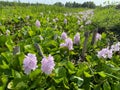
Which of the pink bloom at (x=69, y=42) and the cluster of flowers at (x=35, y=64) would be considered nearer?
the cluster of flowers at (x=35, y=64)

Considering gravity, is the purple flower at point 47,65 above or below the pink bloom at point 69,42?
above

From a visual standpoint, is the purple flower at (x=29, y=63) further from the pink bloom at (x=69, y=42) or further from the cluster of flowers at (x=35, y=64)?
the pink bloom at (x=69, y=42)

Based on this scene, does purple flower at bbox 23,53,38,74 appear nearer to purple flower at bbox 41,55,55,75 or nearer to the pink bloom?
purple flower at bbox 41,55,55,75

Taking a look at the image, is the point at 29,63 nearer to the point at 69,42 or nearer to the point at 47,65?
the point at 47,65

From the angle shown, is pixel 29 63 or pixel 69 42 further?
pixel 69 42

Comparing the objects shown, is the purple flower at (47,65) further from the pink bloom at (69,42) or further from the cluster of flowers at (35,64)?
the pink bloom at (69,42)

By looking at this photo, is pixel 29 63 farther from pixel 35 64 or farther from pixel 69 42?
pixel 69 42

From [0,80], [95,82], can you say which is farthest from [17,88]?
[95,82]

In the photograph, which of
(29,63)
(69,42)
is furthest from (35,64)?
(69,42)

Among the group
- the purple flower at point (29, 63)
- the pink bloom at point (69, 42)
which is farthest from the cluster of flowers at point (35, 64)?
the pink bloom at point (69, 42)

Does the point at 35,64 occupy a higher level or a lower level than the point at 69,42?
higher

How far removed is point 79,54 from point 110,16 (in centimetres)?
573

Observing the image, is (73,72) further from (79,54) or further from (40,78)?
(79,54)

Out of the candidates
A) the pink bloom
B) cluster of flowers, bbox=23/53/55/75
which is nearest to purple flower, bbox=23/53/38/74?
cluster of flowers, bbox=23/53/55/75
